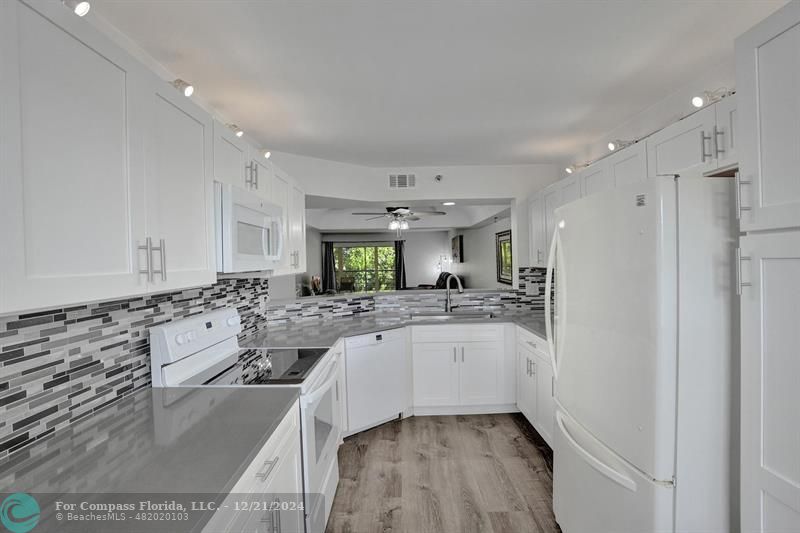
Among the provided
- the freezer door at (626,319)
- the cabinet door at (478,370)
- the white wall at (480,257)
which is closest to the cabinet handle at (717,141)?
the freezer door at (626,319)

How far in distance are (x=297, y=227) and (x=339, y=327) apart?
89 cm

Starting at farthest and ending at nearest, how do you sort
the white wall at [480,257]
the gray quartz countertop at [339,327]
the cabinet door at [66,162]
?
the white wall at [480,257] → the gray quartz countertop at [339,327] → the cabinet door at [66,162]

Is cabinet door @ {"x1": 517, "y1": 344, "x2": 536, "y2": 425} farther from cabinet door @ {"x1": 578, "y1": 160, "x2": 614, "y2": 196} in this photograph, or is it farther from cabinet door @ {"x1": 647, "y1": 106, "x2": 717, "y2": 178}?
cabinet door @ {"x1": 647, "y1": 106, "x2": 717, "y2": 178}

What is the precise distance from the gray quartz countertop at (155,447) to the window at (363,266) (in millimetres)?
7713

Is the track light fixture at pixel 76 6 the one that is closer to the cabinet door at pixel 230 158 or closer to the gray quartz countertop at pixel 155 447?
the cabinet door at pixel 230 158

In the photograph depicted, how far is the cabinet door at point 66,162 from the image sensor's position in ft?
2.65

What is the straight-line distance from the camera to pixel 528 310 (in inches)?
165

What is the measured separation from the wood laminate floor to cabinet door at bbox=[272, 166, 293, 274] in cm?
147

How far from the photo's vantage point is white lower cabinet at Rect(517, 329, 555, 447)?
113 inches

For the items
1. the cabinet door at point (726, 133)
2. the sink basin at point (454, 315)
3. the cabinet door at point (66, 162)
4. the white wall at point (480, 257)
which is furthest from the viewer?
the white wall at point (480, 257)

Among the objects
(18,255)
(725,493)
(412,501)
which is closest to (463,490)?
(412,501)

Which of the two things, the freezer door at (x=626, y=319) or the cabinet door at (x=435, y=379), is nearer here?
the freezer door at (x=626, y=319)

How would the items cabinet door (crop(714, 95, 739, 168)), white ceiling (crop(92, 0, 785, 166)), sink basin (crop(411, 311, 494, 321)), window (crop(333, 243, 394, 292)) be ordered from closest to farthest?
white ceiling (crop(92, 0, 785, 166)) → cabinet door (crop(714, 95, 739, 168)) → sink basin (crop(411, 311, 494, 321)) → window (crop(333, 243, 394, 292))

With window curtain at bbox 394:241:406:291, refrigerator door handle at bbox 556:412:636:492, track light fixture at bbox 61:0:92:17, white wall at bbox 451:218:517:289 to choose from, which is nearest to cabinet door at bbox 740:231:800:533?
refrigerator door handle at bbox 556:412:636:492
